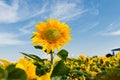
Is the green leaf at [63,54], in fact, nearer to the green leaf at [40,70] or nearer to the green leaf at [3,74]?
the green leaf at [40,70]

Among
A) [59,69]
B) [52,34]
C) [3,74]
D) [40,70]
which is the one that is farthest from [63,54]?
[3,74]

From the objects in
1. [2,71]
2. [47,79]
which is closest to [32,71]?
[47,79]

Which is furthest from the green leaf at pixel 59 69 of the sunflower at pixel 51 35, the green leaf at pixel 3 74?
the sunflower at pixel 51 35

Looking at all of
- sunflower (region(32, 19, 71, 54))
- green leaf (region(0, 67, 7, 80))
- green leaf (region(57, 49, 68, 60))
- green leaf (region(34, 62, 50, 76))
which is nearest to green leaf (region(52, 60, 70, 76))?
green leaf (region(34, 62, 50, 76))

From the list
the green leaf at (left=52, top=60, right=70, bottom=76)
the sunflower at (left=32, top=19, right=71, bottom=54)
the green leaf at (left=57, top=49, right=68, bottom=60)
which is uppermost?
the sunflower at (left=32, top=19, right=71, bottom=54)

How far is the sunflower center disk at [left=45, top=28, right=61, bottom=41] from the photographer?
4953 mm

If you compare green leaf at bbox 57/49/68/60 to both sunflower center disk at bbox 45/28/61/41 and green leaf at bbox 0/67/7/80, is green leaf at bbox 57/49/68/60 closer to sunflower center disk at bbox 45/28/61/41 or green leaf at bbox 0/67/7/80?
sunflower center disk at bbox 45/28/61/41

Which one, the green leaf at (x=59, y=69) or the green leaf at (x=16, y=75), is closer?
the green leaf at (x=16, y=75)

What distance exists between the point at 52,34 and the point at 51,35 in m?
0.09

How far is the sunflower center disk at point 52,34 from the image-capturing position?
495 cm

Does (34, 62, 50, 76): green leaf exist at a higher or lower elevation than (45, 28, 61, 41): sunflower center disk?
lower

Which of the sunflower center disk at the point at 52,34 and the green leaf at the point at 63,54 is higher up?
the sunflower center disk at the point at 52,34

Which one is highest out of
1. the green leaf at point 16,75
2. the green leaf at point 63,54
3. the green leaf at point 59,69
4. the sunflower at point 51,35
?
the sunflower at point 51,35

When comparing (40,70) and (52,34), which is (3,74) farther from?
(52,34)
